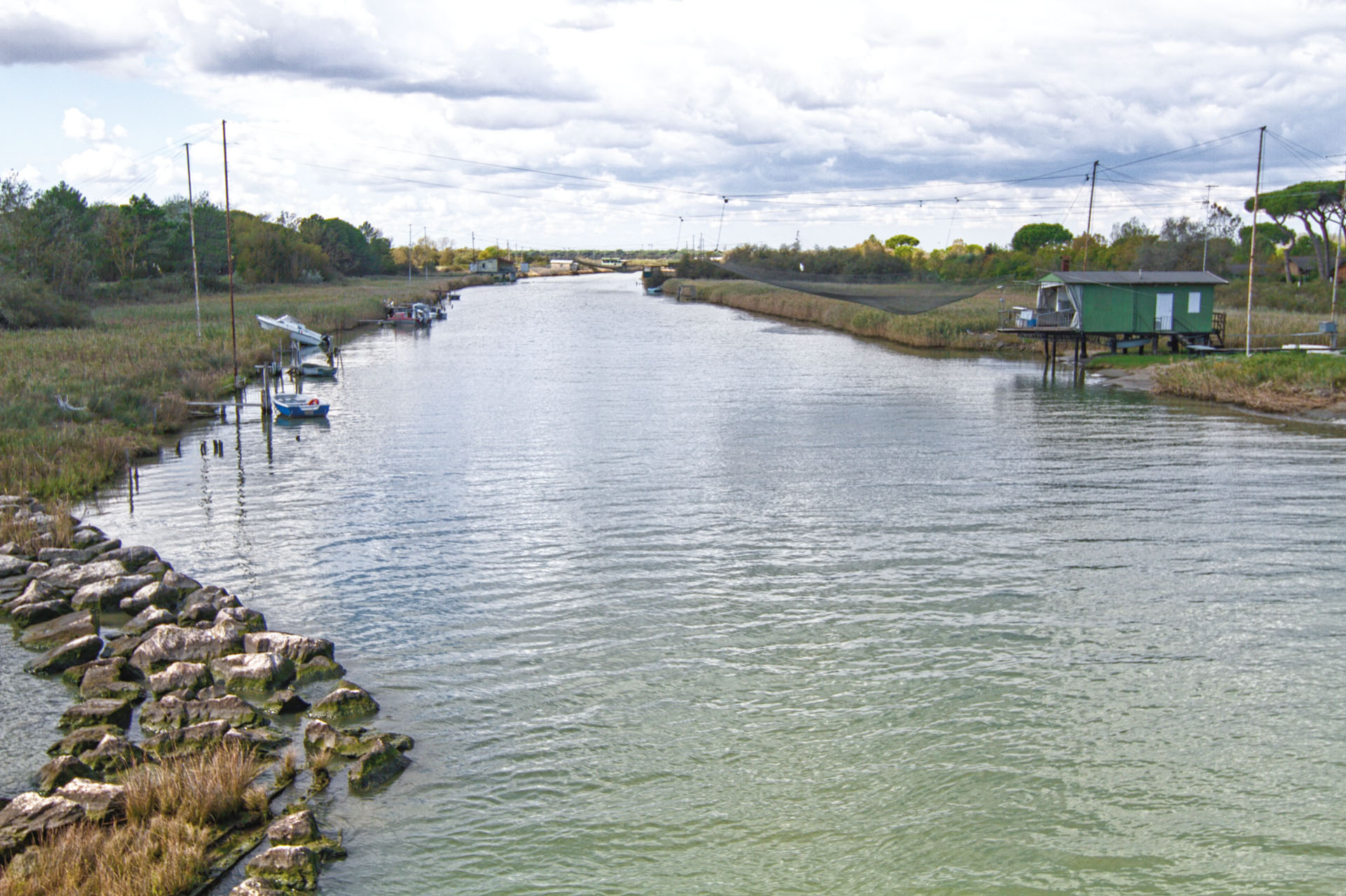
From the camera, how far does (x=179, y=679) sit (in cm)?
1425

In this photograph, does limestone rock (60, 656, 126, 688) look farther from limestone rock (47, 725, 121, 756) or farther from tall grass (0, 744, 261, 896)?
tall grass (0, 744, 261, 896)

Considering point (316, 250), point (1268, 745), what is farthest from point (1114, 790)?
point (316, 250)

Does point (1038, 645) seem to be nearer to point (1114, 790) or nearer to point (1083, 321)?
point (1114, 790)

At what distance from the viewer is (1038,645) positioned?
16141 mm

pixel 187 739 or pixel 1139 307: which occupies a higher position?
pixel 1139 307

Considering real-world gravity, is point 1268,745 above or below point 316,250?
below

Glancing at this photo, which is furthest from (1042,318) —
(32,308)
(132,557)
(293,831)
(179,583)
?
(32,308)

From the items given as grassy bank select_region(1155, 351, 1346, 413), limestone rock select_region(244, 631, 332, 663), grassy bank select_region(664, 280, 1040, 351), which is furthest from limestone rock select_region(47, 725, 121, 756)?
grassy bank select_region(664, 280, 1040, 351)

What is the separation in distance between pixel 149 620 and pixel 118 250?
97.5 meters

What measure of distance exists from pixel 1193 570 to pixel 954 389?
30665 mm

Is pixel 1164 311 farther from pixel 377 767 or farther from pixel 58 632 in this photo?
pixel 58 632

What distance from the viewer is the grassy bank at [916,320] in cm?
7244

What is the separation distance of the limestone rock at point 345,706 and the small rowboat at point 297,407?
2853 centimetres

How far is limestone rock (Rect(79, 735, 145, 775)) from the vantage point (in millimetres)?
11938
